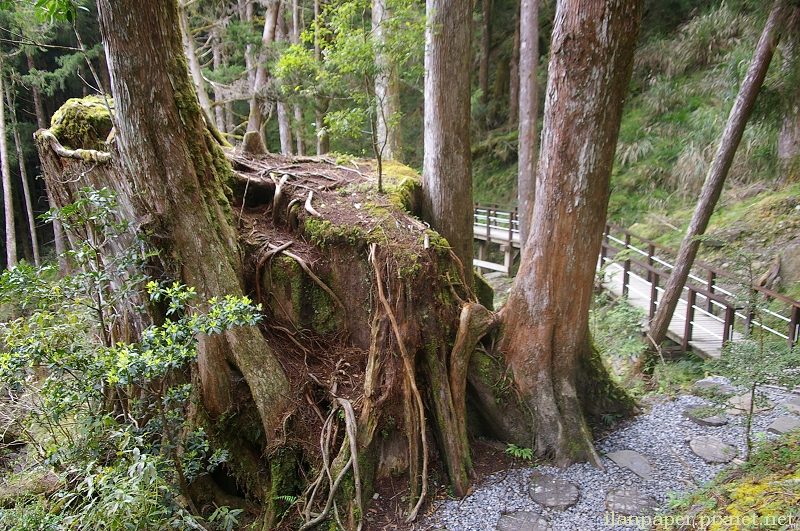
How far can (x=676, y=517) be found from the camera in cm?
324

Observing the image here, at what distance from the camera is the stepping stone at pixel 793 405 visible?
4676mm

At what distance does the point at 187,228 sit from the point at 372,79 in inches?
116

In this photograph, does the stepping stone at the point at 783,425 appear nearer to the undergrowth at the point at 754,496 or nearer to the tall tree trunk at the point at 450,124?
the undergrowth at the point at 754,496

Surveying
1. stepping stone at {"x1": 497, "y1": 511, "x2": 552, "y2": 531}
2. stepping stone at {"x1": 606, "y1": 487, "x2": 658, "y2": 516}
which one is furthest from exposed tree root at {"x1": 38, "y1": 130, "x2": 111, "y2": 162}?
stepping stone at {"x1": 606, "y1": 487, "x2": 658, "y2": 516}

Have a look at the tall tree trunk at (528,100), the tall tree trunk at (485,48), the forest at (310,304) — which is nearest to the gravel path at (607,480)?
the forest at (310,304)

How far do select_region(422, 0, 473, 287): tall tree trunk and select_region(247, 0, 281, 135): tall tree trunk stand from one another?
650cm

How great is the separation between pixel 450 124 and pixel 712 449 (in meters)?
4.28

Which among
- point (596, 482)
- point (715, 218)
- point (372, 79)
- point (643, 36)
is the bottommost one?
point (596, 482)

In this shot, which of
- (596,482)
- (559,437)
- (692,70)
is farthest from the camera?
(692,70)

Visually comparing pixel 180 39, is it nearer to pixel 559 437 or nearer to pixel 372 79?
pixel 372 79

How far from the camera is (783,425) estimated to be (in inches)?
173

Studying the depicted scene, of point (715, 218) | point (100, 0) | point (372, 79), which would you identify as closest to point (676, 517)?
point (372, 79)

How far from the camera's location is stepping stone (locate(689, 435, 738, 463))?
13.5 ft

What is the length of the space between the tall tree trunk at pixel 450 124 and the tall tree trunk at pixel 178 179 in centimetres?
244
